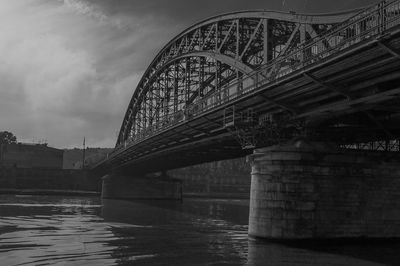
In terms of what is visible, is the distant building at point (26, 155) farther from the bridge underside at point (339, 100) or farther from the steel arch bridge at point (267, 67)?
the bridge underside at point (339, 100)

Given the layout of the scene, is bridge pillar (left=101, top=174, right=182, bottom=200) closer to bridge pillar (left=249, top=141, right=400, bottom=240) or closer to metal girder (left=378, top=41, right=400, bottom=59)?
bridge pillar (left=249, top=141, right=400, bottom=240)

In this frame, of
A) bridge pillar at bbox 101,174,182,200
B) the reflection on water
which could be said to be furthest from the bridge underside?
bridge pillar at bbox 101,174,182,200

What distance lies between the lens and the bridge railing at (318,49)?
22.7m

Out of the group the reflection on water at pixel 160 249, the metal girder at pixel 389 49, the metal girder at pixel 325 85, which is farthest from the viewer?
the metal girder at pixel 325 85

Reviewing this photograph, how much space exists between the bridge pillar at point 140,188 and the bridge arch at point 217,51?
12.8 meters

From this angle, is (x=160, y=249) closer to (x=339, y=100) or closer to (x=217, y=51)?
(x=339, y=100)

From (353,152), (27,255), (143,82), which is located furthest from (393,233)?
(143,82)

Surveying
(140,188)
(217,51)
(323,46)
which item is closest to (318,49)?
(323,46)

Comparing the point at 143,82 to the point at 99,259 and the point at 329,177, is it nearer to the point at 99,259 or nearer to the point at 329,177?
the point at 329,177

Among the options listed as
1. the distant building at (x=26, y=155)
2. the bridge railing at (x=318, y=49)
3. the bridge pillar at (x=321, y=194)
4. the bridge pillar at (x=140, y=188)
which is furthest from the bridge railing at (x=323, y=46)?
the distant building at (x=26, y=155)

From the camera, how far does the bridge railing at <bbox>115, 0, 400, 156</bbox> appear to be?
22719mm

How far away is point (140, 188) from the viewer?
379 ft

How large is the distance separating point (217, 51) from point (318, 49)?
27.8 meters

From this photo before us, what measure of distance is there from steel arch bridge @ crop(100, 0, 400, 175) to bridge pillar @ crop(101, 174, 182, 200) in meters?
29.3
